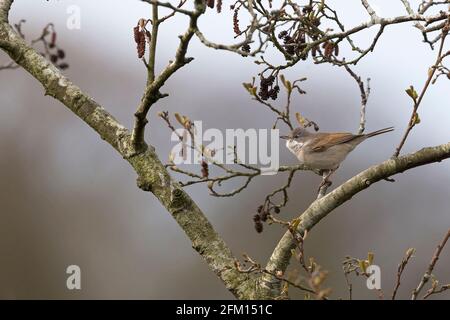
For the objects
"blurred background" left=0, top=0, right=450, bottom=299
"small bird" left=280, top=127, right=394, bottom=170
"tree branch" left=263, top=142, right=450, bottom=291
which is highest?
"blurred background" left=0, top=0, right=450, bottom=299

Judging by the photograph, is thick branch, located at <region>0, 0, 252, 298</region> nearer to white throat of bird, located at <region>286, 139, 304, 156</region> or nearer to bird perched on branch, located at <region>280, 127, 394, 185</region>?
bird perched on branch, located at <region>280, 127, 394, 185</region>

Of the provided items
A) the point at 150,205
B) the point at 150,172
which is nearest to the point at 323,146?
the point at 150,172

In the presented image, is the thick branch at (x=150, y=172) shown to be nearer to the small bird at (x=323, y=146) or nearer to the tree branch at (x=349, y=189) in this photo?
the tree branch at (x=349, y=189)

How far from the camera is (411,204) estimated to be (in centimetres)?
1480

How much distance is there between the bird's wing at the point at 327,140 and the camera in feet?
14.8

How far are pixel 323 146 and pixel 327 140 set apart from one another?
17 centimetres

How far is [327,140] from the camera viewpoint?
15.3ft

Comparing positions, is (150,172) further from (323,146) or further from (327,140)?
(327,140)

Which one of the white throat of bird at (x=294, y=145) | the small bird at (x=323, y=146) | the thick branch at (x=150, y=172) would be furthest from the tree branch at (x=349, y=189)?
the white throat of bird at (x=294, y=145)

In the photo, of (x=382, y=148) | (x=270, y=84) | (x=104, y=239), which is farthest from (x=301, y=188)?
(x=270, y=84)

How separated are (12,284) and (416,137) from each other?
861 cm

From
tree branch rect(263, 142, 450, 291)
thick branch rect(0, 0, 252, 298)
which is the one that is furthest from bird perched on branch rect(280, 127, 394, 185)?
thick branch rect(0, 0, 252, 298)

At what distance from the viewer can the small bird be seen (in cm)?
434

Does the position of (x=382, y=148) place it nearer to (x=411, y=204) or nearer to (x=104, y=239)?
(x=411, y=204)
